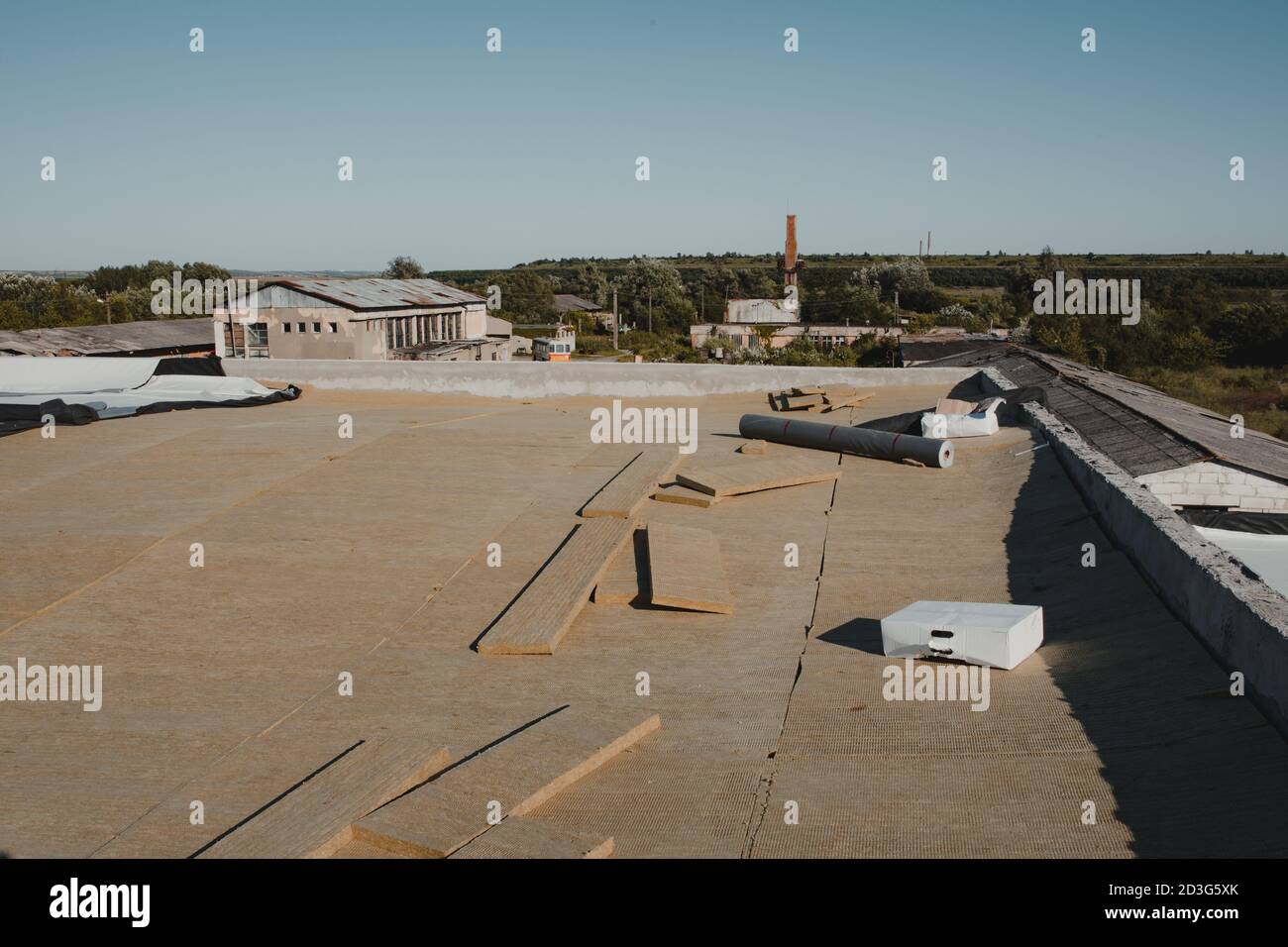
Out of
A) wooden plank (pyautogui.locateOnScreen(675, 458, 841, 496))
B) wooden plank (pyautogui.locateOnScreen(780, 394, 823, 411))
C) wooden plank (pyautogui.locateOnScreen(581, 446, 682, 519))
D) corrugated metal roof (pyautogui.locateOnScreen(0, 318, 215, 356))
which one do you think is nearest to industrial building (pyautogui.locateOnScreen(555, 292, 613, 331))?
corrugated metal roof (pyautogui.locateOnScreen(0, 318, 215, 356))

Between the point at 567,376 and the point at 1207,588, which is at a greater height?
the point at 567,376

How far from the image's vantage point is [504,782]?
5.77 m

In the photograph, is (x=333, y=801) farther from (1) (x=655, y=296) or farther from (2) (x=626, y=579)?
(1) (x=655, y=296)

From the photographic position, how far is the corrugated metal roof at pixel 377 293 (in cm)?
3091

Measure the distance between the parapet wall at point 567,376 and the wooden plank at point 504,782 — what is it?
52.1 ft

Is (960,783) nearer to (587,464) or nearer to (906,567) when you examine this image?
(906,567)

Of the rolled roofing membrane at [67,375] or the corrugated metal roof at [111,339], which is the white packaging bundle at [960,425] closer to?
the rolled roofing membrane at [67,375]

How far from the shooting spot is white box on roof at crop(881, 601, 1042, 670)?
7352mm

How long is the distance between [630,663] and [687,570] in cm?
184

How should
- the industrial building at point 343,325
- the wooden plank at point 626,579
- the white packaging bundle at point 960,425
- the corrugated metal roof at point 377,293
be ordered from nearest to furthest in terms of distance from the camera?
the wooden plank at point 626,579
the white packaging bundle at point 960,425
the industrial building at point 343,325
the corrugated metal roof at point 377,293

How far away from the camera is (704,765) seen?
636cm

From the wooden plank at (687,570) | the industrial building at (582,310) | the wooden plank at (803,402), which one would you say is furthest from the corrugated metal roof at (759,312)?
the wooden plank at (687,570)

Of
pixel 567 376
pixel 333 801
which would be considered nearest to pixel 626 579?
pixel 333 801
